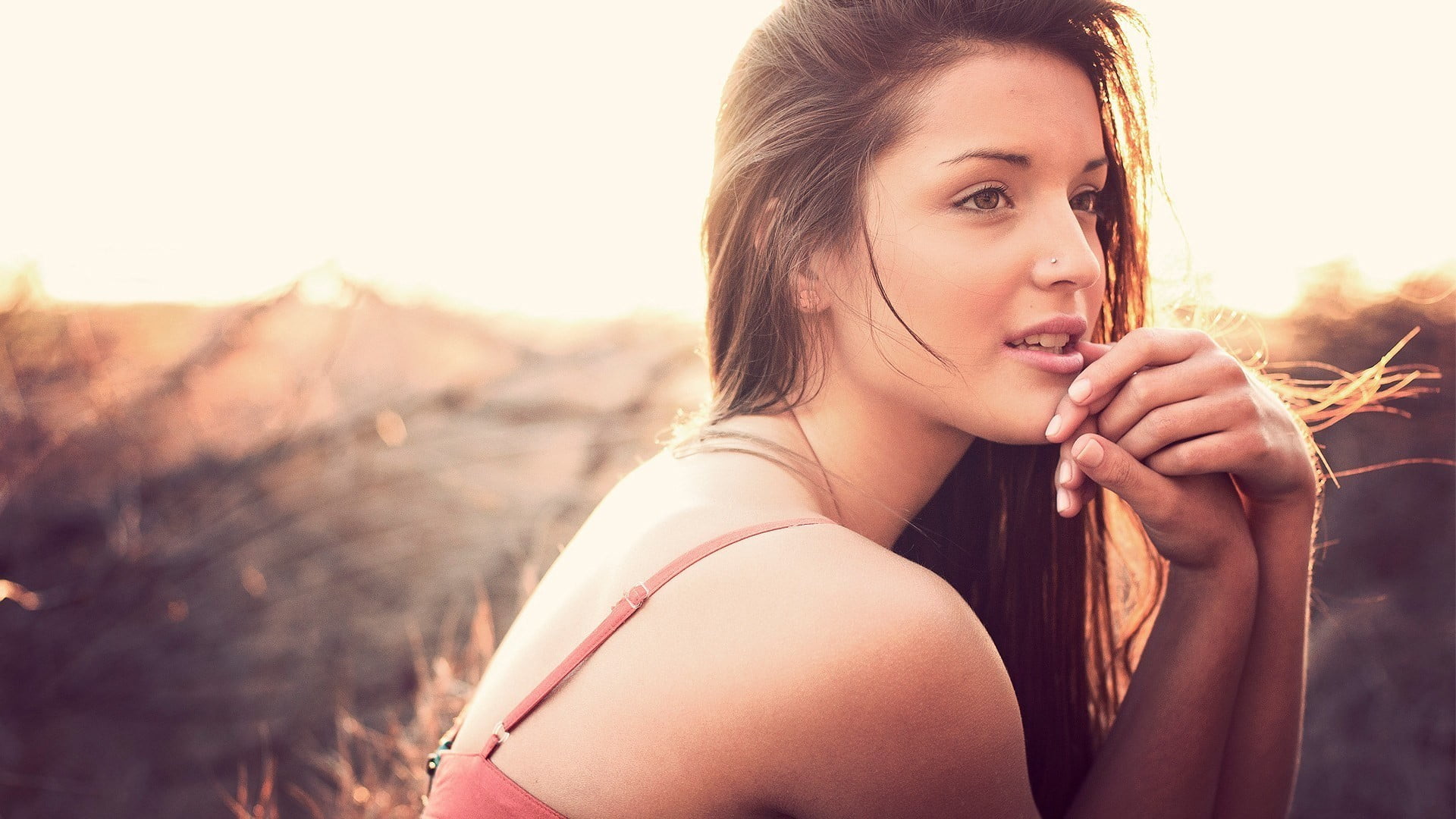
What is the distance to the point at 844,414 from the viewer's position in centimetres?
194

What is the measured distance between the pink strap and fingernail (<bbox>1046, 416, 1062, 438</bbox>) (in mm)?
449

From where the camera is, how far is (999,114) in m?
1.72

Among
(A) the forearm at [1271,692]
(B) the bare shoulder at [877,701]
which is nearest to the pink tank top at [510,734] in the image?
(B) the bare shoulder at [877,701]

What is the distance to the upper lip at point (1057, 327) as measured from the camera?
1.68 m

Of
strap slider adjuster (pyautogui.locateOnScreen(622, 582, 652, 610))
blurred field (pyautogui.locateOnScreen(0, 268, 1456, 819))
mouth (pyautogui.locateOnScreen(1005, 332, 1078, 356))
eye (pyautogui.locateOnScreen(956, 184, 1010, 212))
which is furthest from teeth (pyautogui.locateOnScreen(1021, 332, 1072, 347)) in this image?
blurred field (pyautogui.locateOnScreen(0, 268, 1456, 819))

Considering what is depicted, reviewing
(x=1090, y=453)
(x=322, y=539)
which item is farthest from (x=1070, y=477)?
(x=322, y=539)

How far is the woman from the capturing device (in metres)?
1.32

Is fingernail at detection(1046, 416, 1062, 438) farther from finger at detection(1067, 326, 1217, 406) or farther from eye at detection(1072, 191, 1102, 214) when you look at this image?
eye at detection(1072, 191, 1102, 214)

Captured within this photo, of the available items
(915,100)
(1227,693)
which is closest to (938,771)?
(1227,693)

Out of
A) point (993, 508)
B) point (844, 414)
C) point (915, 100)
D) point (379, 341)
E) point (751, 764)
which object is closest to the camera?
point (751, 764)

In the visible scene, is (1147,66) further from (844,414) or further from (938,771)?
(938,771)

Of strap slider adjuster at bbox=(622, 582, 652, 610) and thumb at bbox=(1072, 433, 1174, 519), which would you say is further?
thumb at bbox=(1072, 433, 1174, 519)

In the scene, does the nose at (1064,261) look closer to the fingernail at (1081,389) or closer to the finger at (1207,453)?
the fingernail at (1081,389)

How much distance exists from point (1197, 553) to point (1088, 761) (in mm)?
756
